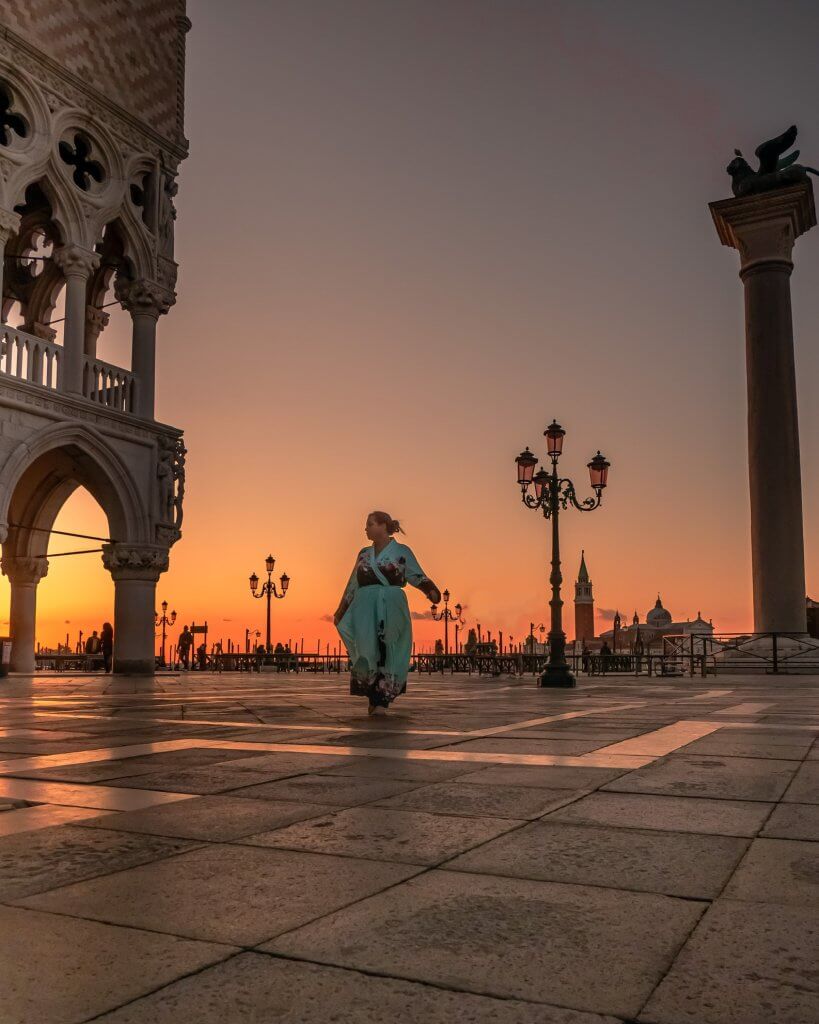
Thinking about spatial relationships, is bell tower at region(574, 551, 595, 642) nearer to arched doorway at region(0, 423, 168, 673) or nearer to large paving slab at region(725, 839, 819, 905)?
arched doorway at region(0, 423, 168, 673)

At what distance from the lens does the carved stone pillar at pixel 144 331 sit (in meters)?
23.5

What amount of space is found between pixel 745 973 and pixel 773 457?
2601cm

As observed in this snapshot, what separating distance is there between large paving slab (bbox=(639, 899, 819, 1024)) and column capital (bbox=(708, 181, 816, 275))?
27751 millimetres

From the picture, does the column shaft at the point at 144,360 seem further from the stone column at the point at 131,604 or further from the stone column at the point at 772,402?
the stone column at the point at 772,402

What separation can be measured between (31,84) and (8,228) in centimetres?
355

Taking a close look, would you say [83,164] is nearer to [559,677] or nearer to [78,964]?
[559,677]

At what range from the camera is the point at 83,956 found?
1.96 m

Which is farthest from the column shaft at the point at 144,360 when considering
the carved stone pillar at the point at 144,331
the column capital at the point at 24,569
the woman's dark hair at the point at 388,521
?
the woman's dark hair at the point at 388,521

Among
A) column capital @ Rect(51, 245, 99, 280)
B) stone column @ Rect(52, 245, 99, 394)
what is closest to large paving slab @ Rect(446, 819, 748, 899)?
stone column @ Rect(52, 245, 99, 394)

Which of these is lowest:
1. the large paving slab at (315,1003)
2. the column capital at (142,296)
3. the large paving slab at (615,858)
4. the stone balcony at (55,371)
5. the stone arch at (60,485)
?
the large paving slab at (615,858)

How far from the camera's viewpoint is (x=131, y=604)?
2267 cm

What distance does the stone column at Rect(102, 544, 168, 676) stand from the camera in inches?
890

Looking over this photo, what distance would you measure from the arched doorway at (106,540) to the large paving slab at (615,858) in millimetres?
18061

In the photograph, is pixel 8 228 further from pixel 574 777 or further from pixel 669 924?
pixel 669 924
